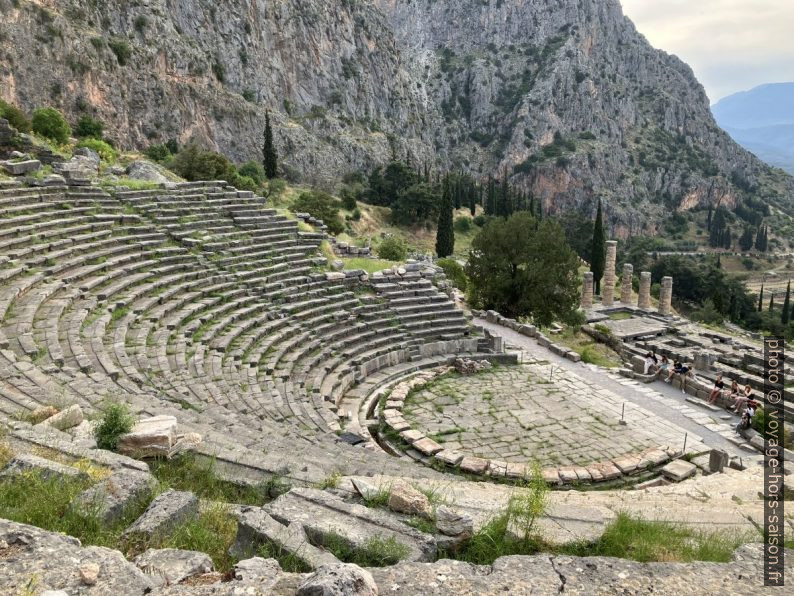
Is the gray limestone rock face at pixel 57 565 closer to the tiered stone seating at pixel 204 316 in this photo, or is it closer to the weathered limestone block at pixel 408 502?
the weathered limestone block at pixel 408 502

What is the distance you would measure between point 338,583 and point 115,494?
85.3 inches

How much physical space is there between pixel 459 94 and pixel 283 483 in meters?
124

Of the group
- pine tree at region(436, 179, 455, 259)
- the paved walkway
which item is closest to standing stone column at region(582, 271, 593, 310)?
pine tree at region(436, 179, 455, 259)

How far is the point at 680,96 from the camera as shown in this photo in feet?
444

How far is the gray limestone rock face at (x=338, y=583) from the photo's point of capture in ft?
10.4

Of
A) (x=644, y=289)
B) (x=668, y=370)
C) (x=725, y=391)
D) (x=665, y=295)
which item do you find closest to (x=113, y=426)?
(x=725, y=391)

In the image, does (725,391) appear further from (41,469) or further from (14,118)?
(14,118)

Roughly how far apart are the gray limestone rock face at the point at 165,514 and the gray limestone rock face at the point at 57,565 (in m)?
0.47

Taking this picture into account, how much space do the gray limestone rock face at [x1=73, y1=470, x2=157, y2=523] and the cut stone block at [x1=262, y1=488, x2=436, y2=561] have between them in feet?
Answer: 3.36

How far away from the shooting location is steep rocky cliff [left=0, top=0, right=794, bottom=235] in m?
55.0

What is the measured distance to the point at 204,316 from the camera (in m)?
14.0

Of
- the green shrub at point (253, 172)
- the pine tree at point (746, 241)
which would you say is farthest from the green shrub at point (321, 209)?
the pine tree at point (746, 241)

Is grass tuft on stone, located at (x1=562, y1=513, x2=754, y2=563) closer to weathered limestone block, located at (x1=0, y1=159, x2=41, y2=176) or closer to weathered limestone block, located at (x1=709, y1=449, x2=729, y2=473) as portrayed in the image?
weathered limestone block, located at (x1=709, y1=449, x2=729, y2=473)

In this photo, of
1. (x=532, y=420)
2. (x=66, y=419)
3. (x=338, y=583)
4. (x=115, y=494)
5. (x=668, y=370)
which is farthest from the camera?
(x=668, y=370)
